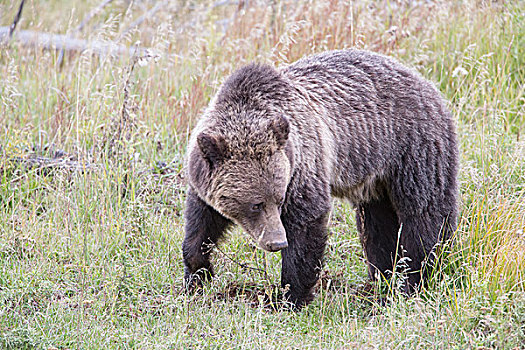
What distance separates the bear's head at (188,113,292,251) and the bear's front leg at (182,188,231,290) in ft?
1.11

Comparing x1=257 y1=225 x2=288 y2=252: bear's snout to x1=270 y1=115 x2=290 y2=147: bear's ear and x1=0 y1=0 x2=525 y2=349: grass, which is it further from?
x1=270 y1=115 x2=290 y2=147: bear's ear

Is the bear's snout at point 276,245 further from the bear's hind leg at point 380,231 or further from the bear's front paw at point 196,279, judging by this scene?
the bear's hind leg at point 380,231

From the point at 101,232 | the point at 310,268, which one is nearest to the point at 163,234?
the point at 101,232

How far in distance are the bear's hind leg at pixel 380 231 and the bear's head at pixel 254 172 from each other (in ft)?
4.55

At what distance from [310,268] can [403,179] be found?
1.13 m

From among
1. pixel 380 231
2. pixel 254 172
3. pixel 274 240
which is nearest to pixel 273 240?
pixel 274 240

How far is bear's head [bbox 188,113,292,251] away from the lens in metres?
4.00

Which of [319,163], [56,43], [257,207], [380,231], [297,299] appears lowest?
[297,299]

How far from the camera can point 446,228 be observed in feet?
16.3

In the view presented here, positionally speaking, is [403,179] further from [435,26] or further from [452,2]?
[452,2]

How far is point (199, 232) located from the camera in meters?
4.45

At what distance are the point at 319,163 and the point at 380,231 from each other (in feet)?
4.17

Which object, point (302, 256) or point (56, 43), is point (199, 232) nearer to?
point (302, 256)

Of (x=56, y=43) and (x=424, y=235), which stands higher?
(x=56, y=43)
